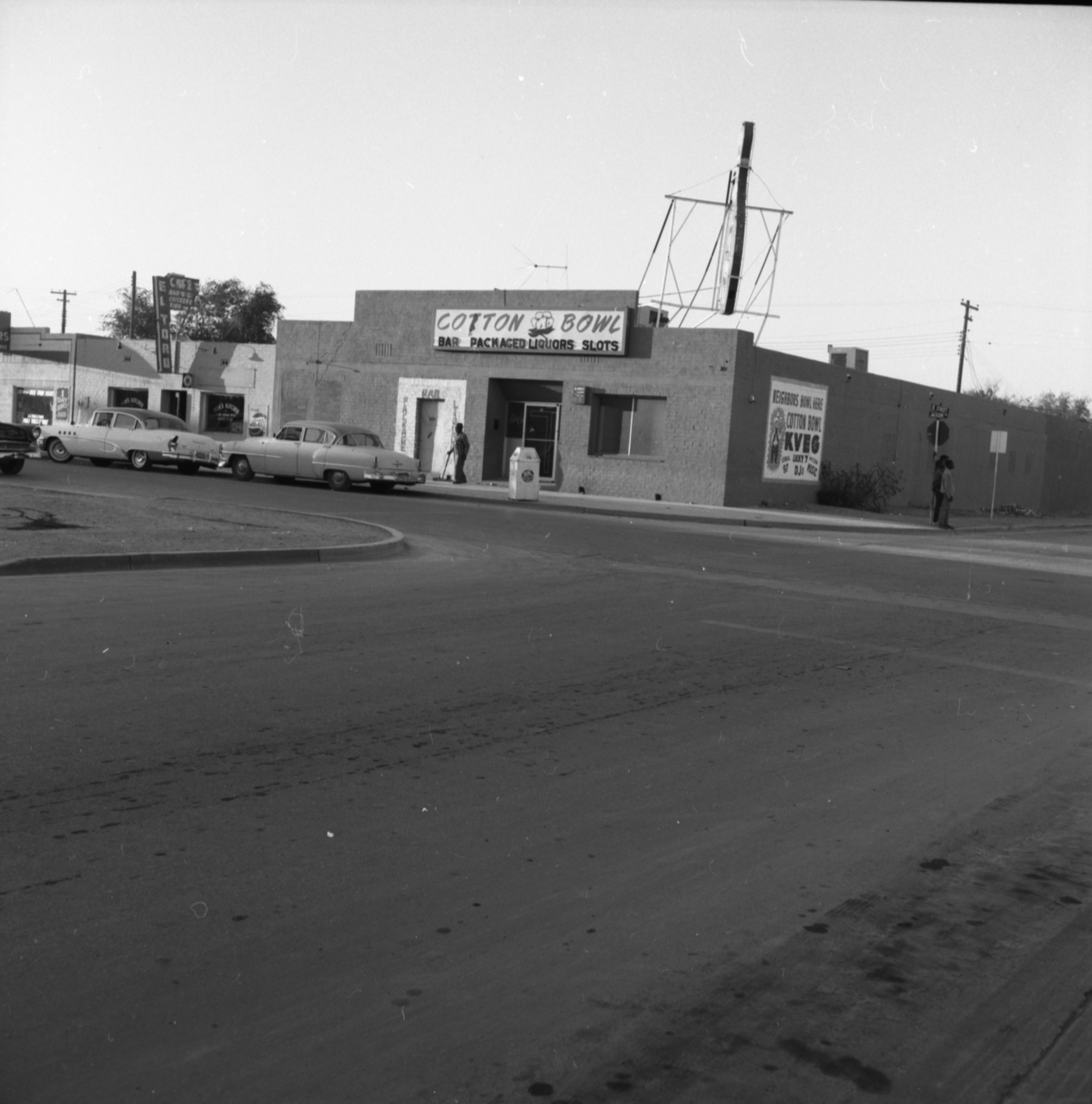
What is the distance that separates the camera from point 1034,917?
15.5 ft

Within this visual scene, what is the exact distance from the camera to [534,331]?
36.3 m

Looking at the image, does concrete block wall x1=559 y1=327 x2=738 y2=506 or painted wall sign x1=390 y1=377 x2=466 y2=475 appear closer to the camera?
concrete block wall x1=559 y1=327 x2=738 y2=506

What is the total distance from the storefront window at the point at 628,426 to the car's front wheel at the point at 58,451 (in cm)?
1392

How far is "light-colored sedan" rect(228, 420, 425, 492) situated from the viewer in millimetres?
29891

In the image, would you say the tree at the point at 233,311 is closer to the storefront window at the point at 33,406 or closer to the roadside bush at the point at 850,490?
the storefront window at the point at 33,406

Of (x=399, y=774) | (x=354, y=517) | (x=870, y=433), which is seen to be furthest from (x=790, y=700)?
(x=870, y=433)

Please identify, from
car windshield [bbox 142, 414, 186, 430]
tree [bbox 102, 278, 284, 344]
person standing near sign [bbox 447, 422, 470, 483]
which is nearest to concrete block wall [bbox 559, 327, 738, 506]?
person standing near sign [bbox 447, 422, 470, 483]

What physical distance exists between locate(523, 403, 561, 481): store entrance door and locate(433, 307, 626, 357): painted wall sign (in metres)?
1.77

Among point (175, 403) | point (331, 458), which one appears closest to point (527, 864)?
point (331, 458)

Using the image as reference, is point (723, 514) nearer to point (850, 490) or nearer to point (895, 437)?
point (850, 490)

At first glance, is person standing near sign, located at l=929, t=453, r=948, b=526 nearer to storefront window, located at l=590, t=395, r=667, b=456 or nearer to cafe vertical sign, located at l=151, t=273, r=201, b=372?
storefront window, located at l=590, t=395, r=667, b=456

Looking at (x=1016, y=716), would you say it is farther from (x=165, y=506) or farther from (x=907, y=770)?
(x=165, y=506)

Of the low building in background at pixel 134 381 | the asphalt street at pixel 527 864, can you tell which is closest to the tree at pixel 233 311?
the low building in background at pixel 134 381

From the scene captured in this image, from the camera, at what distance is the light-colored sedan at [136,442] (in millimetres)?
32469
